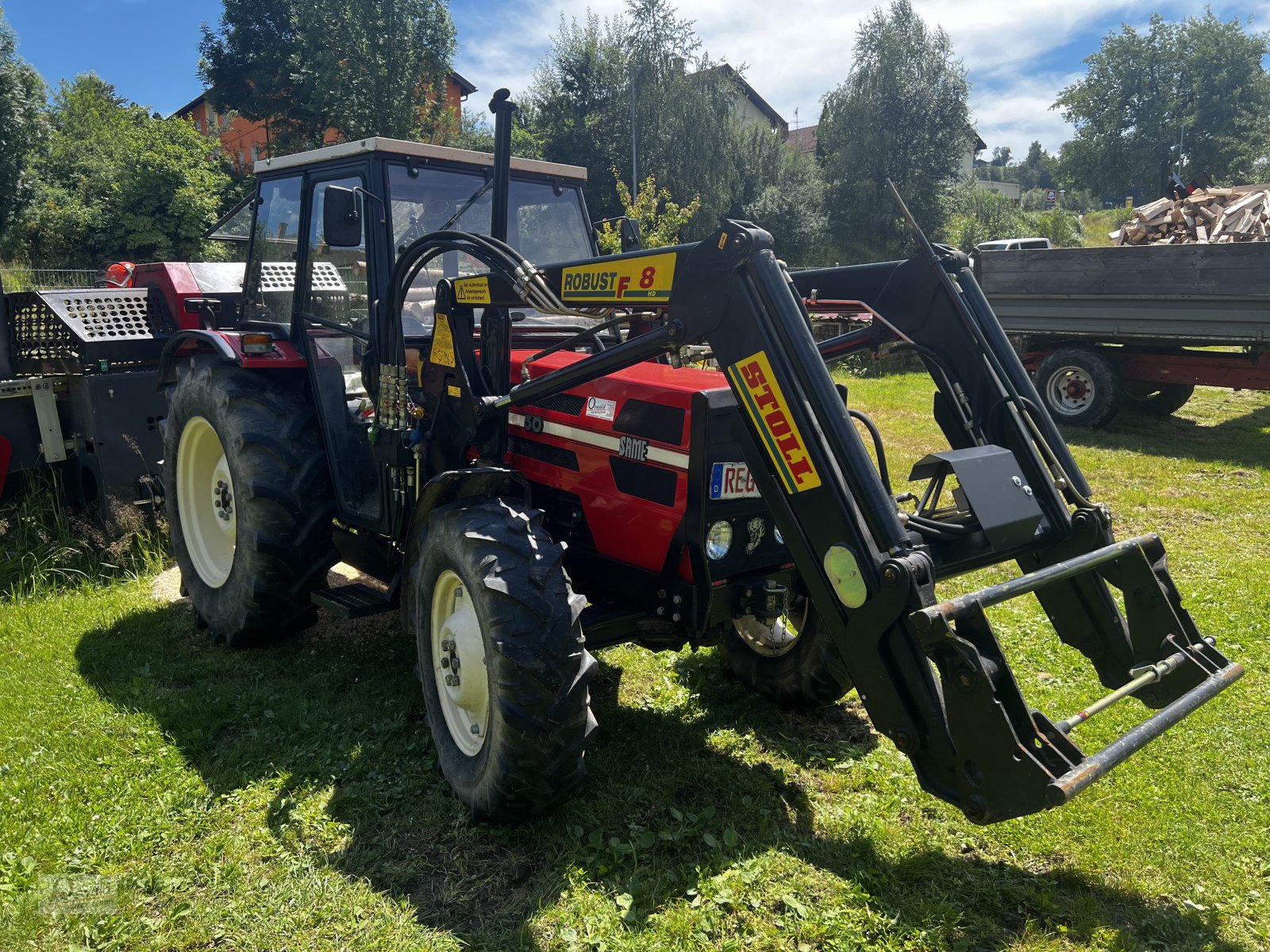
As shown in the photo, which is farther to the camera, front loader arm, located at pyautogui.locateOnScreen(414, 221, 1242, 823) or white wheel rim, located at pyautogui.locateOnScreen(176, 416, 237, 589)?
white wheel rim, located at pyautogui.locateOnScreen(176, 416, 237, 589)

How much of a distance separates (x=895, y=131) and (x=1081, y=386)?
71.5 feet

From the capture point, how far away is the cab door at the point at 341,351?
4285 mm

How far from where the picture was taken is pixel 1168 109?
39625 millimetres

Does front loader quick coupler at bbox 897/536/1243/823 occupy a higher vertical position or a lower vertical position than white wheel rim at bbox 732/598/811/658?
higher

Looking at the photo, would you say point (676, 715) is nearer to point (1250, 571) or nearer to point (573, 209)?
point (573, 209)

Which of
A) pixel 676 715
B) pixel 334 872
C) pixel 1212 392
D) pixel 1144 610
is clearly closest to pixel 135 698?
pixel 334 872

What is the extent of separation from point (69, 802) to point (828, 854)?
275 centimetres

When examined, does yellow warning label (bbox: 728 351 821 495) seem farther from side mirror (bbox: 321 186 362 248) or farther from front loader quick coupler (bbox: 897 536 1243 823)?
side mirror (bbox: 321 186 362 248)

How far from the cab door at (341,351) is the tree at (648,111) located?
24.3 m

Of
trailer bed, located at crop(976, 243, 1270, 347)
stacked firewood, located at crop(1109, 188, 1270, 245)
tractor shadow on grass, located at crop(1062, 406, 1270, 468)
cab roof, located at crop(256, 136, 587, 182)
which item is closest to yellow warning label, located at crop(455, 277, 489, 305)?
cab roof, located at crop(256, 136, 587, 182)

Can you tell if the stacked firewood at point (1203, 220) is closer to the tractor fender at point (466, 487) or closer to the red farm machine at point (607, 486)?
the red farm machine at point (607, 486)

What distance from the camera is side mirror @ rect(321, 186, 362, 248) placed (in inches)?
144

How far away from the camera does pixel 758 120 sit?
29.3 meters

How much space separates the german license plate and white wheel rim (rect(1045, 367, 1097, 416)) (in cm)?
848
